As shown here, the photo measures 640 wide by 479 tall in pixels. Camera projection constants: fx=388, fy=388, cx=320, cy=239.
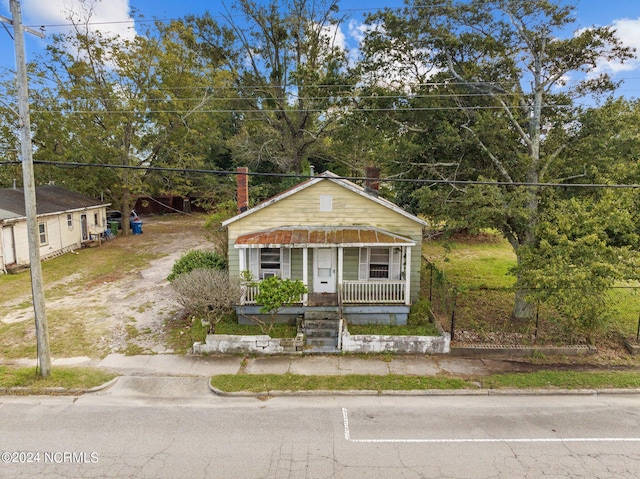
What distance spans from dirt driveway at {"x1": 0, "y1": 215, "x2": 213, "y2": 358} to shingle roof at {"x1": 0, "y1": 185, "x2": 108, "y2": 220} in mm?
3259

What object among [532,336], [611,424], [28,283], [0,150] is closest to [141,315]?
[28,283]

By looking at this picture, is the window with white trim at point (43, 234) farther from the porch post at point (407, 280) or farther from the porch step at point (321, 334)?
the porch post at point (407, 280)

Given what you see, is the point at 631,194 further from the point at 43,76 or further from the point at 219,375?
the point at 43,76

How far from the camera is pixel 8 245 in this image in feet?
66.4

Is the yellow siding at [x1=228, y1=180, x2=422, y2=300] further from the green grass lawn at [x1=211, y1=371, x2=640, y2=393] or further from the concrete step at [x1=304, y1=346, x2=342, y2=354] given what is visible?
the green grass lawn at [x1=211, y1=371, x2=640, y2=393]

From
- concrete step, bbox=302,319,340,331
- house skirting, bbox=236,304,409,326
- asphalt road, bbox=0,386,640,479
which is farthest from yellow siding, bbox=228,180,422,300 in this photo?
asphalt road, bbox=0,386,640,479

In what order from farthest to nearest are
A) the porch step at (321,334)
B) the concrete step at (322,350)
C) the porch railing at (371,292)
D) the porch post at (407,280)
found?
the porch railing at (371,292) < the porch post at (407,280) < the porch step at (321,334) < the concrete step at (322,350)

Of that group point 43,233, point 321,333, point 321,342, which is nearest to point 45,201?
point 43,233

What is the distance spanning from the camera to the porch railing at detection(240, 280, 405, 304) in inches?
539

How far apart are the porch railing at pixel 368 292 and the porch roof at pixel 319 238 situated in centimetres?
148

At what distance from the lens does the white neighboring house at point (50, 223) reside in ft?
66.5

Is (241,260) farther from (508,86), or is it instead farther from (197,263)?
(508,86)

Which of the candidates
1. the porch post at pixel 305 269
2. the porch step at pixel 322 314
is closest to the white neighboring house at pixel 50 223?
the porch post at pixel 305 269

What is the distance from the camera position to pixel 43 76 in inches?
1066
